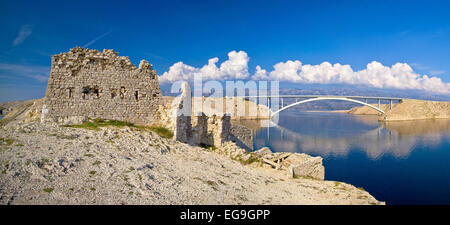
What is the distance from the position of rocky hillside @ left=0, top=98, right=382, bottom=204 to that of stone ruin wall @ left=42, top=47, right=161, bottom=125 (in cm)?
149

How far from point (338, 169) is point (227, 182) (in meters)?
16.3

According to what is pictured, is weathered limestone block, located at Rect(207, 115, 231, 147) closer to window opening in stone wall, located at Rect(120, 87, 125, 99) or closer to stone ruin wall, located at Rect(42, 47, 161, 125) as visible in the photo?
stone ruin wall, located at Rect(42, 47, 161, 125)

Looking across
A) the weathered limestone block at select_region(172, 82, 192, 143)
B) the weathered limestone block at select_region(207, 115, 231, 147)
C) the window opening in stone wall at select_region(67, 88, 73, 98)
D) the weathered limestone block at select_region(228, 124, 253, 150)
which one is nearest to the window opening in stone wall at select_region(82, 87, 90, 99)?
the window opening in stone wall at select_region(67, 88, 73, 98)

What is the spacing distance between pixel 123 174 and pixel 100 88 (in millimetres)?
5953

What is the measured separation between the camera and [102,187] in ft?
17.7

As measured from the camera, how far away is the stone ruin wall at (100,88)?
10062 mm

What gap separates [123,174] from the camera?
6.31 metres

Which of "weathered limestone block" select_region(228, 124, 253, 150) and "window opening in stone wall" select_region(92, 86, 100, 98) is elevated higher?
"window opening in stone wall" select_region(92, 86, 100, 98)

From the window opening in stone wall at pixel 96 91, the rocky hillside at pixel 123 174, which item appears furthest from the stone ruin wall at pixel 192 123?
the window opening in stone wall at pixel 96 91

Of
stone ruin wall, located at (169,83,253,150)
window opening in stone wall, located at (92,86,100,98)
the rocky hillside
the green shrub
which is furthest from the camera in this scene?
stone ruin wall, located at (169,83,253,150)

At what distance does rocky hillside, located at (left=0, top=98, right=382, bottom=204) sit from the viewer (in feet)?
16.5

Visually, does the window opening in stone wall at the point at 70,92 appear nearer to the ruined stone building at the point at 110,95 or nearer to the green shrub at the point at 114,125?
the ruined stone building at the point at 110,95
